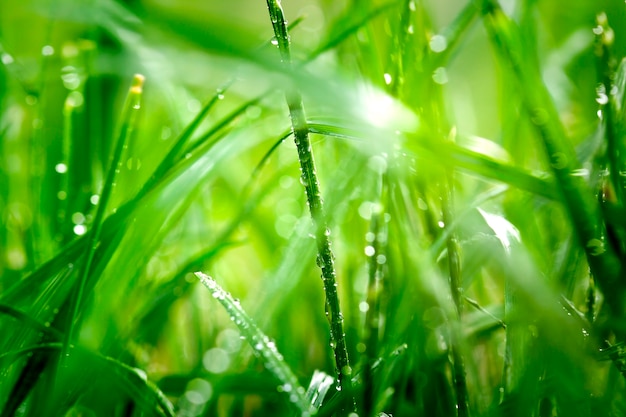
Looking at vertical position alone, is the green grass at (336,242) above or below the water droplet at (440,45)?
below

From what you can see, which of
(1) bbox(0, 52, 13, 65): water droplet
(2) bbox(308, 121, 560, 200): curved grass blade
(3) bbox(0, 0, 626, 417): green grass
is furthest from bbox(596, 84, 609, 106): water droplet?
(1) bbox(0, 52, 13, 65): water droplet

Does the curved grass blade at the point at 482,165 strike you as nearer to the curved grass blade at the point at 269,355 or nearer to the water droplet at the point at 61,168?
the curved grass blade at the point at 269,355

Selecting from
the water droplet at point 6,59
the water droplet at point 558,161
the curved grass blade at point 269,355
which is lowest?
the curved grass blade at point 269,355

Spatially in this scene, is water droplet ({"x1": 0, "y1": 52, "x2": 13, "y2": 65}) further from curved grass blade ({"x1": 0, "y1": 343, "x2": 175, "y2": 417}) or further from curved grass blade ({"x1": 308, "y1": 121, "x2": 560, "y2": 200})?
curved grass blade ({"x1": 308, "y1": 121, "x2": 560, "y2": 200})

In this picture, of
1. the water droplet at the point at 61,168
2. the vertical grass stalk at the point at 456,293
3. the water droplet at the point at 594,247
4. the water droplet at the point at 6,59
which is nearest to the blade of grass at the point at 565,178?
the water droplet at the point at 594,247

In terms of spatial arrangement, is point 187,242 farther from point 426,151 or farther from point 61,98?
point 426,151

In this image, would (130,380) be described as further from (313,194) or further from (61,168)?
(61,168)

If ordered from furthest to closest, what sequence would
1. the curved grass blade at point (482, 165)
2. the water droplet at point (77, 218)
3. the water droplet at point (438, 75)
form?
the water droplet at point (77, 218), the water droplet at point (438, 75), the curved grass blade at point (482, 165)
